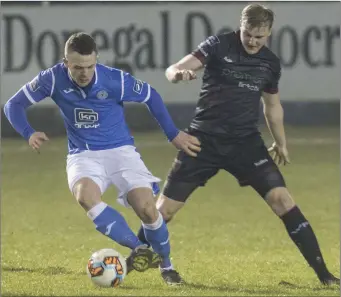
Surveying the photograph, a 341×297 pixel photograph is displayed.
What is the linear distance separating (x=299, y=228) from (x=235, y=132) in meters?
0.81

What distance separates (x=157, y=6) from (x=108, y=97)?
46.5 ft

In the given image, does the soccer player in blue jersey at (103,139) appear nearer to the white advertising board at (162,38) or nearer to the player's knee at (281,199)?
the player's knee at (281,199)

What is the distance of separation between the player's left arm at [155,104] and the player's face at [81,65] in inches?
12.4

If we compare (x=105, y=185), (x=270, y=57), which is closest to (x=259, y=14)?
(x=270, y=57)

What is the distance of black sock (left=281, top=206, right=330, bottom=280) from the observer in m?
7.69

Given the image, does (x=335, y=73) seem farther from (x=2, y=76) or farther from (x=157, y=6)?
(x=2, y=76)

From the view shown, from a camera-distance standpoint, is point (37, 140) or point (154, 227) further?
point (154, 227)

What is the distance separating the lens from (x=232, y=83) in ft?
25.7

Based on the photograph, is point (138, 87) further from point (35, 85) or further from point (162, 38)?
point (162, 38)

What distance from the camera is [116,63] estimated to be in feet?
70.1

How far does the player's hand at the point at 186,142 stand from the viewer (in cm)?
768

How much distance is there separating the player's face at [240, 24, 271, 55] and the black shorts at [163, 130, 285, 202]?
658 mm

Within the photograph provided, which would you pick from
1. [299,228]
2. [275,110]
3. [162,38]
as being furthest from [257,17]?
[162,38]

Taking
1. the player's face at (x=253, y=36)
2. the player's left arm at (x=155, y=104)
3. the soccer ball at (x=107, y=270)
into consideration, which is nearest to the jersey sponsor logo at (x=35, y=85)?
the player's left arm at (x=155, y=104)
